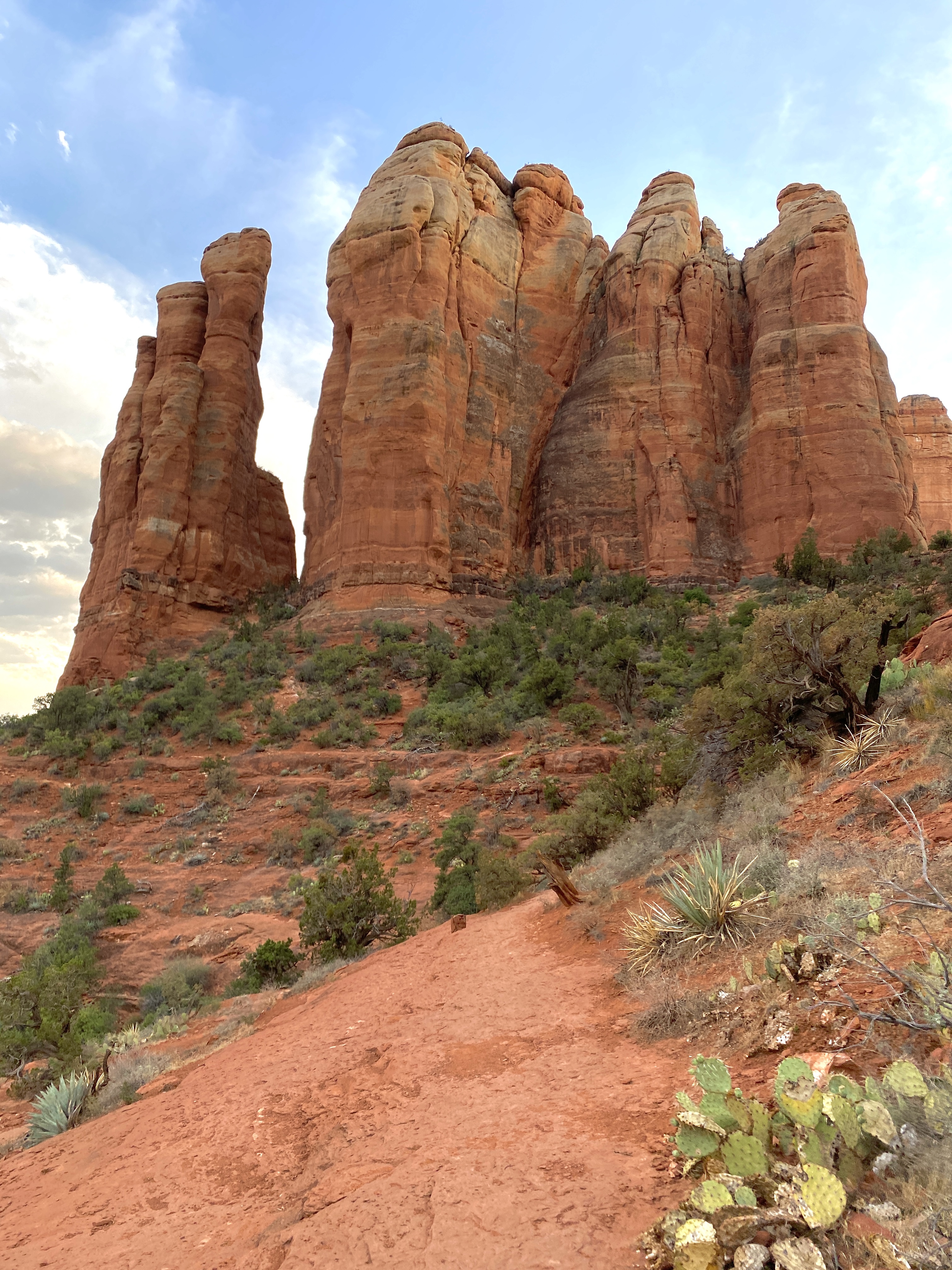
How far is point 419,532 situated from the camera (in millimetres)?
29547

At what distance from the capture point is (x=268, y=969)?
917cm

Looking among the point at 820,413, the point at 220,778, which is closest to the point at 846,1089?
the point at 220,778

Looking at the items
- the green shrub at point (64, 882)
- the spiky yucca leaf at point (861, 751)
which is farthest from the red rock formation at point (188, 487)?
the spiky yucca leaf at point (861, 751)

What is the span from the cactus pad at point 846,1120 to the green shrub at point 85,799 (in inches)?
751

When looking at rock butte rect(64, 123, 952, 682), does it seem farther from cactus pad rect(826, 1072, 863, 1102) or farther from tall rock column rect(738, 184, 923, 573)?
cactus pad rect(826, 1072, 863, 1102)

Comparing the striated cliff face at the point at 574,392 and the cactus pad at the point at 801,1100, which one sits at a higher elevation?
the striated cliff face at the point at 574,392

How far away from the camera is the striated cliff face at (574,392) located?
3003cm

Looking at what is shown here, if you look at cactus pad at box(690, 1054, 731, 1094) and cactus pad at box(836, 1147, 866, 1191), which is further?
cactus pad at box(690, 1054, 731, 1094)

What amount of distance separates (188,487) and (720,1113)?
34.8 meters

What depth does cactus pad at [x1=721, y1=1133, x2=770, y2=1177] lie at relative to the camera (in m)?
2.05

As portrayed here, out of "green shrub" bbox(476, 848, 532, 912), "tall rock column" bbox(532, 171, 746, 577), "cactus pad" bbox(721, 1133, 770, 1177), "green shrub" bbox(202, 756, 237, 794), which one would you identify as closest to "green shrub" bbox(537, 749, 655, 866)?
"green shrub" bbox(476, 848, 532, 912)

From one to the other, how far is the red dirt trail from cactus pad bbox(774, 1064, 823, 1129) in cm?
47

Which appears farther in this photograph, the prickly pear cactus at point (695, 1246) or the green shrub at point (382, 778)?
the green shrub at point (382, 778)

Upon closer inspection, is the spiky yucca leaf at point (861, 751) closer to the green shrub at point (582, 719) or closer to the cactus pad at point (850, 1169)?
the cactus pad at point (850, 1169)
